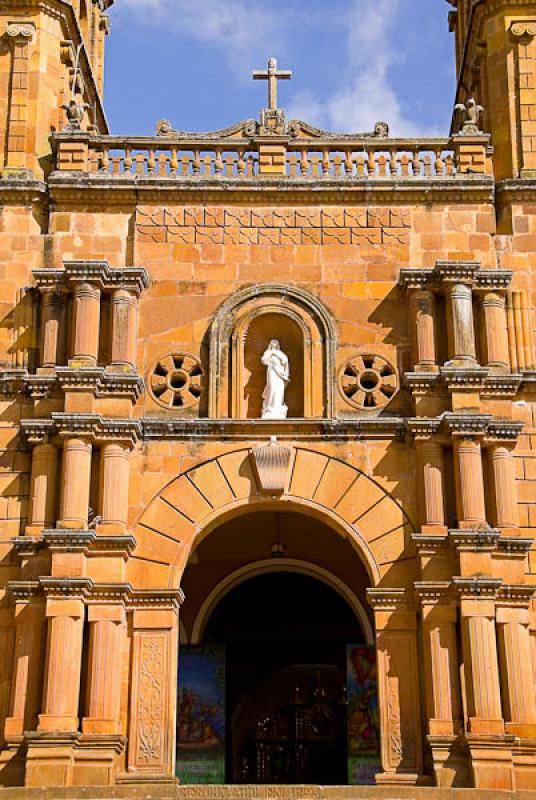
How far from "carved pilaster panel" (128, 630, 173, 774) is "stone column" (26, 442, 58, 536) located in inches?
75.6

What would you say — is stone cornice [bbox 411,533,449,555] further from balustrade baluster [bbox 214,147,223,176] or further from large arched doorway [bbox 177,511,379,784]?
balustrade baluster [bbox 214,147,223,176]

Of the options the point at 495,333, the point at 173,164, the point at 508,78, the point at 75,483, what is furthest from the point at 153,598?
the point at 508,78

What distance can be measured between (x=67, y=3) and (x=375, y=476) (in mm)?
8977

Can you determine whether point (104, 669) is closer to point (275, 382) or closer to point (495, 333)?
point (275, 382)

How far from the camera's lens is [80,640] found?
18906 millimetres

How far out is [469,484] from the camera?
64.3 ft

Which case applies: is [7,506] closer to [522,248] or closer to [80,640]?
[80,640]

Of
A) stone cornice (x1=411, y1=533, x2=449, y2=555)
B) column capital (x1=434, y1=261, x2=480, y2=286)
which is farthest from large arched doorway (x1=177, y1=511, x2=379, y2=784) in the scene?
column capital (x1=434, y1=261, x2=480, y2=286)

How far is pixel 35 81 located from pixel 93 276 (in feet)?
12.1

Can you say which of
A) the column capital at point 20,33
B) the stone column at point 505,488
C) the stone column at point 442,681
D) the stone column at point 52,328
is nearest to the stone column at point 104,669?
the stone column at point 52,328

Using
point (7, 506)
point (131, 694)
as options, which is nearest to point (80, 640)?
point (131, 694)

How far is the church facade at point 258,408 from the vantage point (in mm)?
18844

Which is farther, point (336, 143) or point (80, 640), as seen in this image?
point (336, 143)

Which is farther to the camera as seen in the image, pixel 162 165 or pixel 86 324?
pixel 162 165
